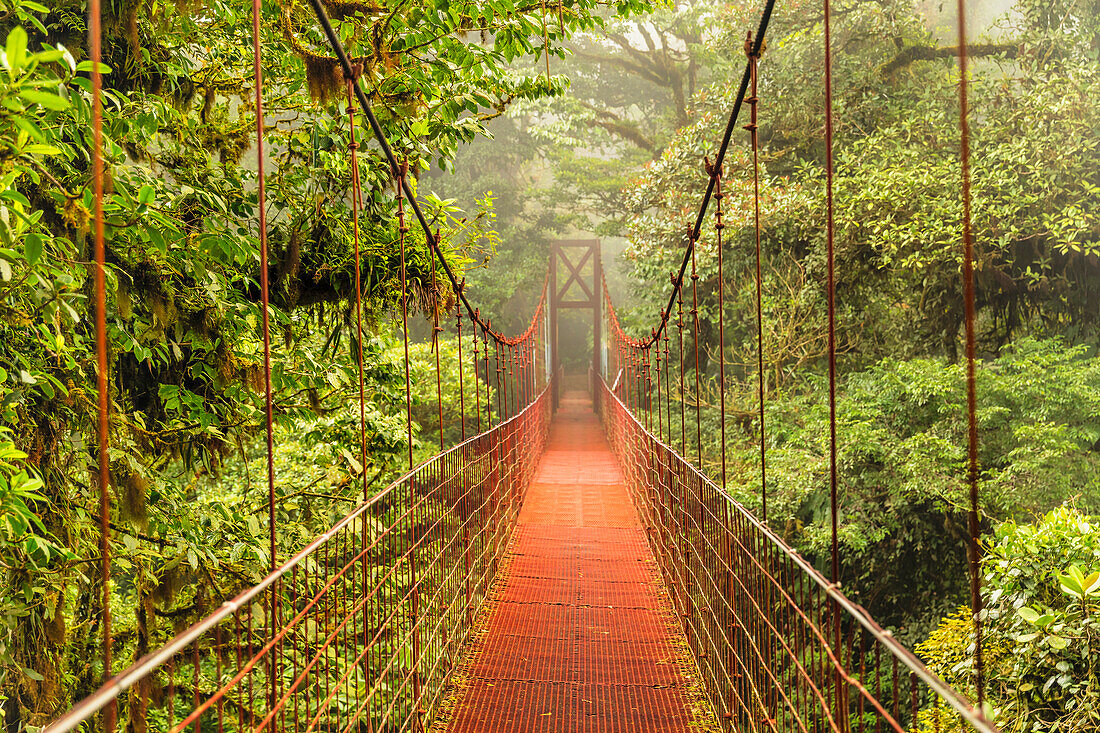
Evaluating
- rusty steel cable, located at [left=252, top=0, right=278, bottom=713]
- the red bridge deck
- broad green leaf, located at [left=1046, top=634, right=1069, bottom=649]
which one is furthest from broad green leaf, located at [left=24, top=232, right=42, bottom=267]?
broad green leaf, located at [left=1046, top=634, right=1069, bottom=649]

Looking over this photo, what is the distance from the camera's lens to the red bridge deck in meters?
2.39

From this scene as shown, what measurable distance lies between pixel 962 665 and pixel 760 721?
1.34 metres

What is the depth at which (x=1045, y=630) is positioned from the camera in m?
2.34

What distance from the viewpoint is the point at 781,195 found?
21.8 feet

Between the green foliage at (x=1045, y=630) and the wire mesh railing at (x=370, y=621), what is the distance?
1791mm

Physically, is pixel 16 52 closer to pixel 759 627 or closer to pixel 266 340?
pixel 266 340

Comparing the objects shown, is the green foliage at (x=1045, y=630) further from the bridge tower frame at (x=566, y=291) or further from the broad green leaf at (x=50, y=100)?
the bridge tower frame at (x=566, y=291)

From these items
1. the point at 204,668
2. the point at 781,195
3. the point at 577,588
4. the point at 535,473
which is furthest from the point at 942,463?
the point at 204,668

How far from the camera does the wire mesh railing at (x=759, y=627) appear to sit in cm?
112

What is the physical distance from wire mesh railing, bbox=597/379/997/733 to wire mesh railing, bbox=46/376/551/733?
84cm

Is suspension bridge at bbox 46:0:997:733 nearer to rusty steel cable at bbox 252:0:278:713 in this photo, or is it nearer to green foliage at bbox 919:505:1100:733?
rusty steel cable at bbox 252:0:278:713

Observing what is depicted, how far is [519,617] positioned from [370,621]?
163 centimetres

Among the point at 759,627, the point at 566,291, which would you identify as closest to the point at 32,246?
the point at 759,627

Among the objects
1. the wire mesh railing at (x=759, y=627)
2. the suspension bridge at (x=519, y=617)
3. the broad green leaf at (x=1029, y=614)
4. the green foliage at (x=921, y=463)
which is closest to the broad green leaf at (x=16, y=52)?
the suspension bridge at (x=519, y=617)
